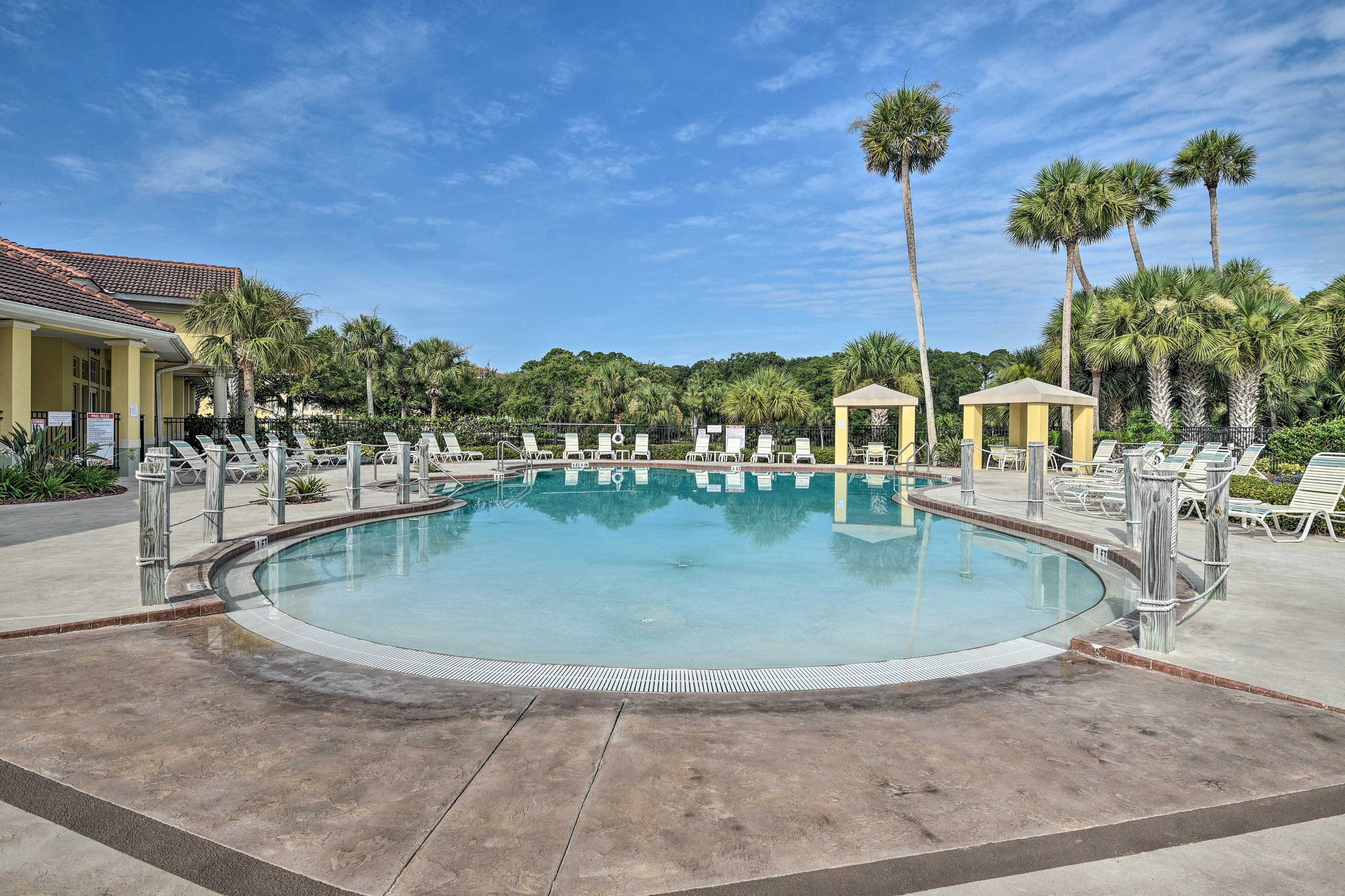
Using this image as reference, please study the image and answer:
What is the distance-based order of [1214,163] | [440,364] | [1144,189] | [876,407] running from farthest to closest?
1. [440,364]
2. [1214,163]
3. [1144,189]
4. [876,407]

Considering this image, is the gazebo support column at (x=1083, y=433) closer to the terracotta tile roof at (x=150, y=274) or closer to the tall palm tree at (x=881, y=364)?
the tall palm tree at (x=881, y=364)

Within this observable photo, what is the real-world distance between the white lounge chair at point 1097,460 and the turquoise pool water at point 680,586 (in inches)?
175

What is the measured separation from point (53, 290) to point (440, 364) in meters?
23.9

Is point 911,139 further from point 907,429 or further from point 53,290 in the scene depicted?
point 53,290

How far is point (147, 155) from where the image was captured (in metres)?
21.0

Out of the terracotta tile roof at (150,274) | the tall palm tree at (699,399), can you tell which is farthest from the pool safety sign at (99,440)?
the tall palm tree at (699,399)

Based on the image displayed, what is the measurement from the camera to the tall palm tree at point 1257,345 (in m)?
17.2

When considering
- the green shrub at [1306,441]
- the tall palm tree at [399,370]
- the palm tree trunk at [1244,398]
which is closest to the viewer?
the green shrub at [1306,441]

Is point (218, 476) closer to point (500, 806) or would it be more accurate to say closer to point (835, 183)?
point (500, 806)

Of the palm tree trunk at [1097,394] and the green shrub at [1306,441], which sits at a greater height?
the palm tree trunk at [1097,394]

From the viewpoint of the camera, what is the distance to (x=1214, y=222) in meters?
28.2

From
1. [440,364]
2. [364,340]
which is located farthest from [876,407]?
[364,340]

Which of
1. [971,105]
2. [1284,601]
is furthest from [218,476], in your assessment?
[971,105]

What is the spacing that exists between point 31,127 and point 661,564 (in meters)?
24.1
